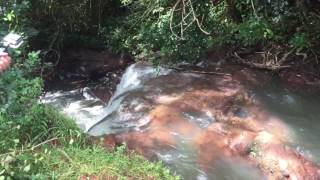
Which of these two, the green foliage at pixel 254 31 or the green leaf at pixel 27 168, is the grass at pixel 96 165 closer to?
the green leaf at pixel 27 168

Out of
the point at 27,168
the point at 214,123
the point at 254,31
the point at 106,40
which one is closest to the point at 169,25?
the point at 254,31

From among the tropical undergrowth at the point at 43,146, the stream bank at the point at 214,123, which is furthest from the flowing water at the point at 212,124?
the tropical undergrowth at the point at 43,146

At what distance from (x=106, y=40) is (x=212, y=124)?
11.5 ft

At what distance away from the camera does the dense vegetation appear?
11.9 ft

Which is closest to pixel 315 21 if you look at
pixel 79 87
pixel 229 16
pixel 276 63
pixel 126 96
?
pixel 276 63

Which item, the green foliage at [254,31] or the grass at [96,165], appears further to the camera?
the green foliage at [254,31]

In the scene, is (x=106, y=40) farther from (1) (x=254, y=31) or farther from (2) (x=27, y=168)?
(2) (x=27, y=168)

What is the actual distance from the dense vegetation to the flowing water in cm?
49

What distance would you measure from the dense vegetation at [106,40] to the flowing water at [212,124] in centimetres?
49

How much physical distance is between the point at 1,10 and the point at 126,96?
5.55 ft

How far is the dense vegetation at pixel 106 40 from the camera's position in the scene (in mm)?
3637

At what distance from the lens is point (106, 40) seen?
313 inches

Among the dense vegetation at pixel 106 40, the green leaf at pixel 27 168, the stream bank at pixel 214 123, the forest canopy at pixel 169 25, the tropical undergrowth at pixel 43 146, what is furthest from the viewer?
the forest canopy at pixel 169 25

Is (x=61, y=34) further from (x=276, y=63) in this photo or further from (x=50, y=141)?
(x=50, y=141)
